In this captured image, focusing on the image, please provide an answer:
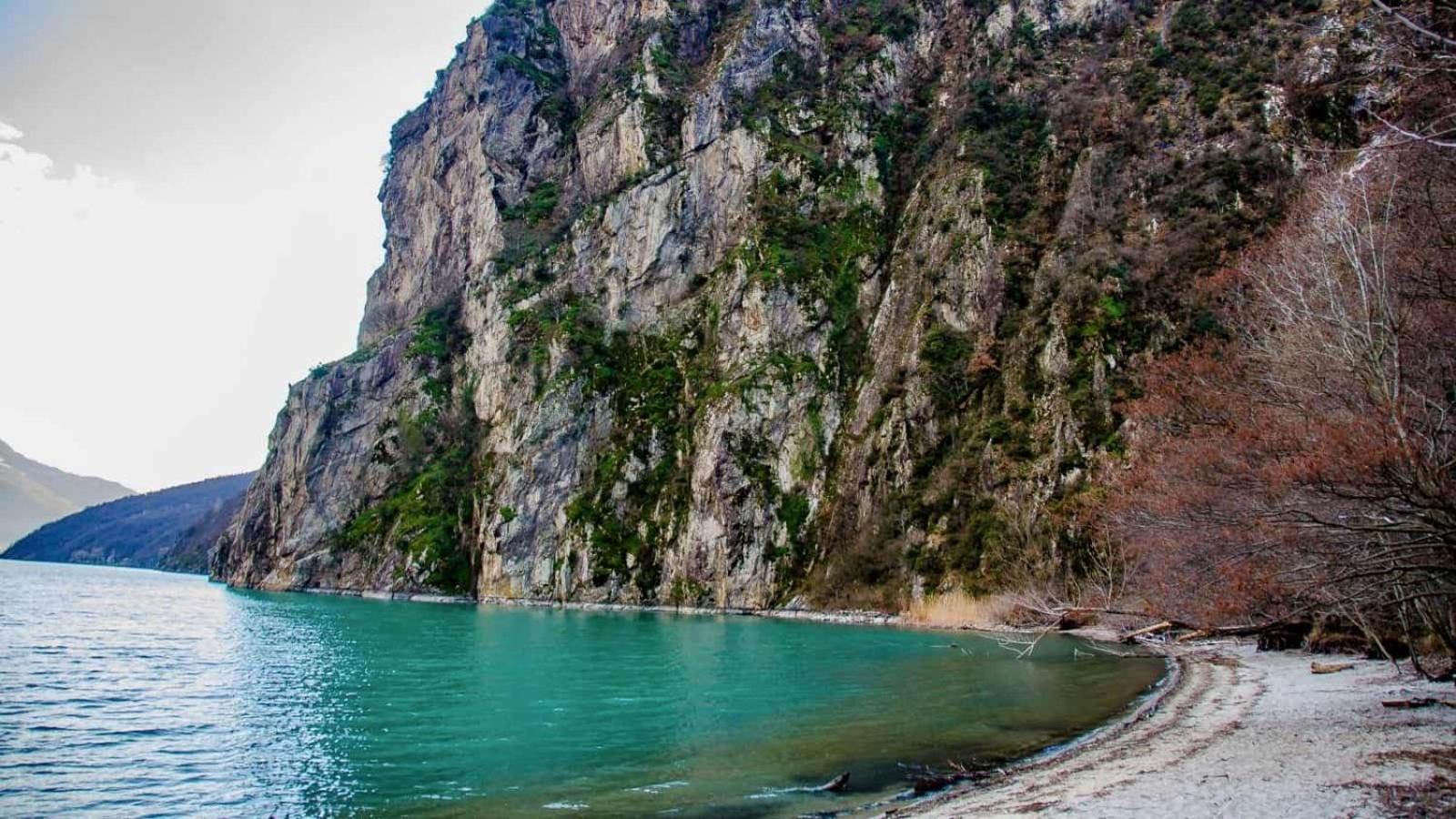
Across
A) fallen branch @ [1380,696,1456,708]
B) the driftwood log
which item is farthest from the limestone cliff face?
the driftwood log

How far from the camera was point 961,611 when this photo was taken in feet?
173

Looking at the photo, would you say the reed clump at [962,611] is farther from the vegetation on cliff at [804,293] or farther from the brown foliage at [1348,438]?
the brown foliage at [1348,438]

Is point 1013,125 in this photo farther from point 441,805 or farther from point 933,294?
point 441,805

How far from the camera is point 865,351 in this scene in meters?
75.2

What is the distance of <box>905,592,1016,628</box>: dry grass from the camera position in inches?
1930

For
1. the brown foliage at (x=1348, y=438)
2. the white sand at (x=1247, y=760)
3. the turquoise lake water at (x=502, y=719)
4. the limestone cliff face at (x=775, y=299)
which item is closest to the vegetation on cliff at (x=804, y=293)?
the limestone cliff face at (x=775, y=299)

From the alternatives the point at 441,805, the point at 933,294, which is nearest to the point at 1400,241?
the point at 441,805

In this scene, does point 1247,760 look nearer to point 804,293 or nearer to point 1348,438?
→ point 1348,438

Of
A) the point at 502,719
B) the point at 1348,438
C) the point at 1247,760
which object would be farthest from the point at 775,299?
the point at 1348,438

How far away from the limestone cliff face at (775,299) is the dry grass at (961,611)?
171 centimetres

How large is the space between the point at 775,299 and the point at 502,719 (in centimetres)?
6161

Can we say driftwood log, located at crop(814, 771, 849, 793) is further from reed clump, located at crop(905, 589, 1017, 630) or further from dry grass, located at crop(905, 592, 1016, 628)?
dry grass, located at crop(905, 592, 1016, 628)

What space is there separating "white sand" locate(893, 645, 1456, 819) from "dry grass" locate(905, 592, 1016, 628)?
98.5 ft

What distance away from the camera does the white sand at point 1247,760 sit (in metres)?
9.48
